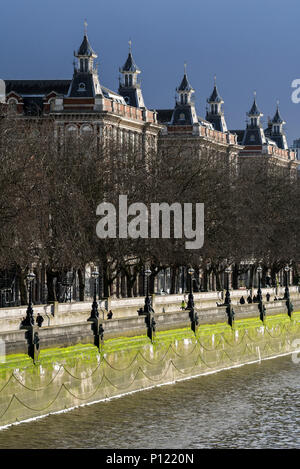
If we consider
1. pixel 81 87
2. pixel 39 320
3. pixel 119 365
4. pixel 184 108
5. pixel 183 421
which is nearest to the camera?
pixel 183 421

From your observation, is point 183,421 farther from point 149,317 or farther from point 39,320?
point 149,317

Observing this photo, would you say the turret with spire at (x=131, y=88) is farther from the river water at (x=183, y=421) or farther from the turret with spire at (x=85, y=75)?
the river water at (x=183, y=421)

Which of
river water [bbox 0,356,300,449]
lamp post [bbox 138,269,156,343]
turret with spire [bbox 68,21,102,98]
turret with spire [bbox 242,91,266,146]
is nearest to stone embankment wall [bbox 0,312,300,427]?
lamp post [bbox 138,269,156,343]

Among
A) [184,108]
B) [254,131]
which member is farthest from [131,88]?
[254,131]

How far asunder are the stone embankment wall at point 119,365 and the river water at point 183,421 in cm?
79

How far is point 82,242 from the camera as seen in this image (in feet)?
260

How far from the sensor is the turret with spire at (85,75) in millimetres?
127688

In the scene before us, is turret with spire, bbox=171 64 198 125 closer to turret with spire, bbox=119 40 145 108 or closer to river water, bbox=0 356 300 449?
turret with spire, bbox=119 40 145 108

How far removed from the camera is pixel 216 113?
598ft

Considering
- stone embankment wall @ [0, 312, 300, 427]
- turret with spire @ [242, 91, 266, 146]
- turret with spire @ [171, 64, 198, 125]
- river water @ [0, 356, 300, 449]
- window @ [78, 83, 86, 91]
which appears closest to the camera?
river water @ [0, 356, 300, 449]

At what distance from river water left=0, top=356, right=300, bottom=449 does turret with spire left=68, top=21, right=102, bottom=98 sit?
61286 mm

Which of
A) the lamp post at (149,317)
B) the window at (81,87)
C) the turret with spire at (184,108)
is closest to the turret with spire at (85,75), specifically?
the window at (81,87)

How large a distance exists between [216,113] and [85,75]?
5684cm

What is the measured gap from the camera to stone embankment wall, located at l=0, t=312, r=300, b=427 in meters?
54.9
